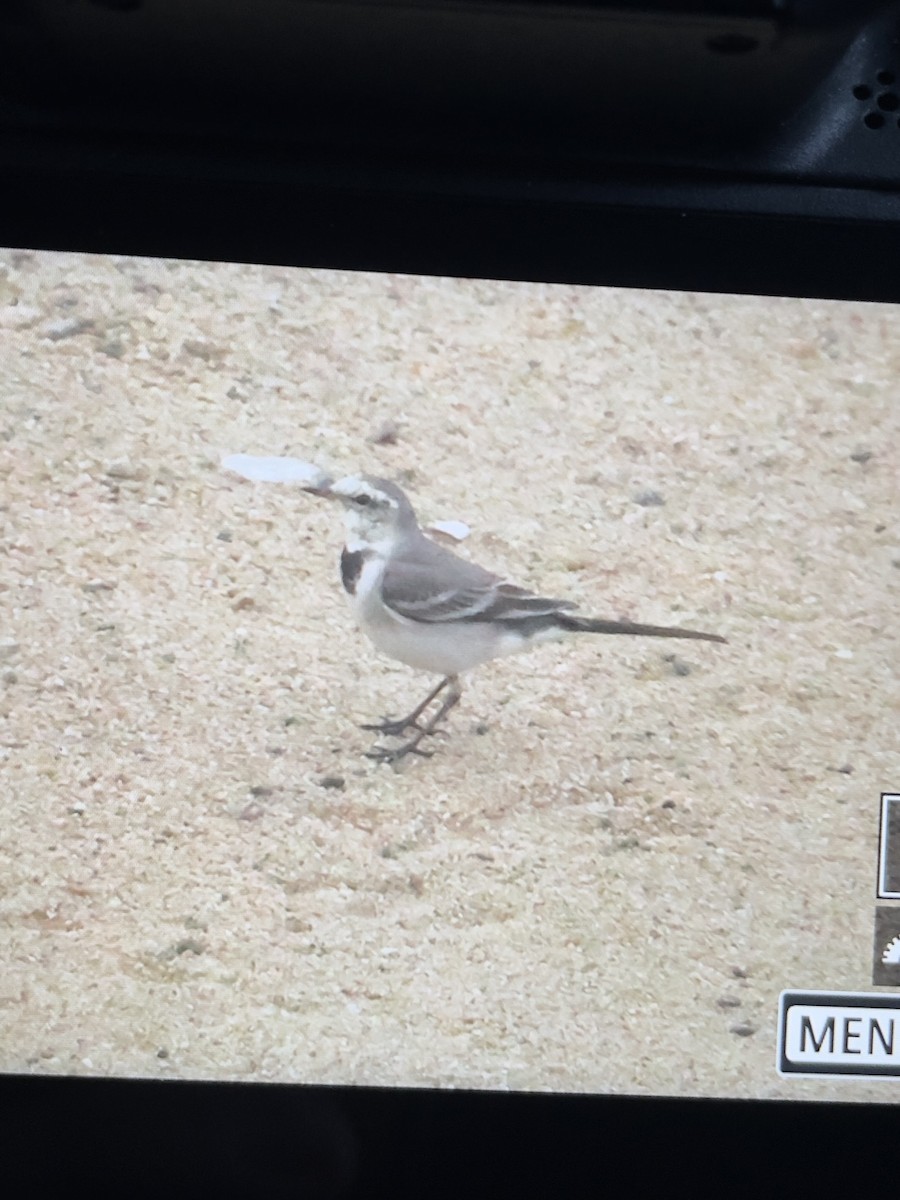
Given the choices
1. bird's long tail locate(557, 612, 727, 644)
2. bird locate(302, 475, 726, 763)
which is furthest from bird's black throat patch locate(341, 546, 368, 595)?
bird's long tail locate(557, 612, 727, 644)

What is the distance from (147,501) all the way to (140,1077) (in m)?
0.36

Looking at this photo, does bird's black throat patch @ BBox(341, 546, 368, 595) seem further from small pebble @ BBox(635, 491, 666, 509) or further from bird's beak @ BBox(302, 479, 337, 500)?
small pebble @ BBox(635, 491, 666, 509)

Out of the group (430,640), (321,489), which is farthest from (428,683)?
(321,489)

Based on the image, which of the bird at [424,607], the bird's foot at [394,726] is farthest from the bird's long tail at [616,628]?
the bird's foot at [394,726]

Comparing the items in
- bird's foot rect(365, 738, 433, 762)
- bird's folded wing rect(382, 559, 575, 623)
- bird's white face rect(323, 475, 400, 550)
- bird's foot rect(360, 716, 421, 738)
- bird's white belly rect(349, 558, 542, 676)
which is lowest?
bird's foot rect(365, 738, 433, 762)

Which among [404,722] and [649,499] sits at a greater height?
[649,499]

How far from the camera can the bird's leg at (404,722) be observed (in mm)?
677

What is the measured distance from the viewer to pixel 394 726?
26.8 inches

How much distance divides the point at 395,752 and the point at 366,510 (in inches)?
6.0

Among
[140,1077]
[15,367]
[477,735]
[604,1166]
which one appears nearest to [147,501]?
[15,367]

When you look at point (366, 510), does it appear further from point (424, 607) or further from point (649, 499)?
point (649, 499)

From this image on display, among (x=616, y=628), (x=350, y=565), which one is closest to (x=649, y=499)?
(x=616, y=628)

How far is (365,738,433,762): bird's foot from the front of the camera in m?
0.68

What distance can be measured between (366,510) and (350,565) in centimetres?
4
